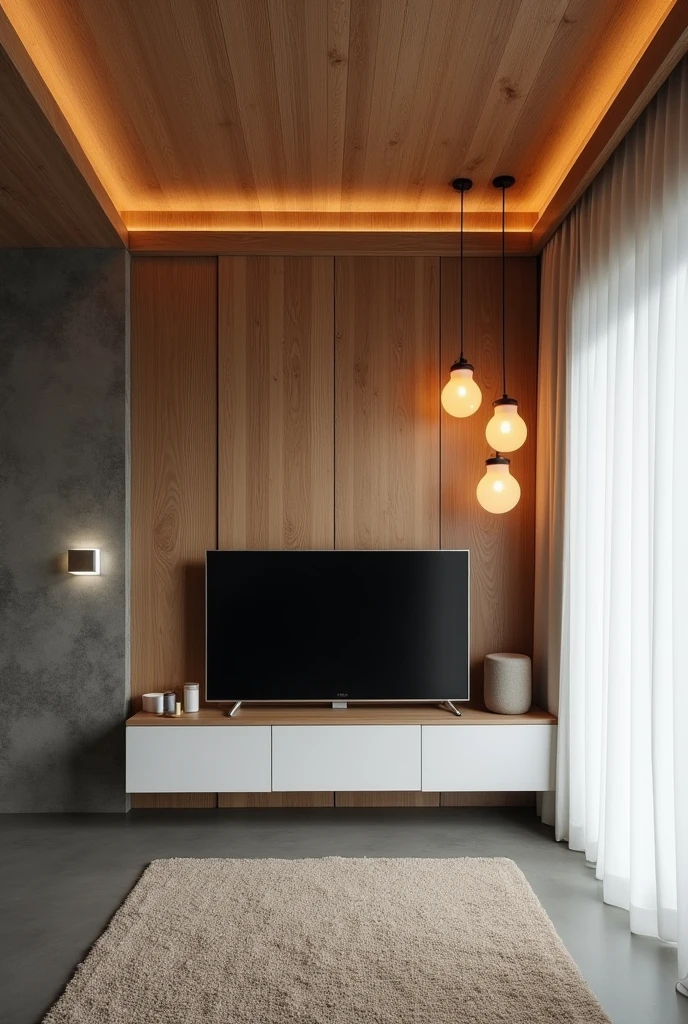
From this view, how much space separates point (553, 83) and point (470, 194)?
95 cm

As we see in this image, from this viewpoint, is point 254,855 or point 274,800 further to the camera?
point 274,800

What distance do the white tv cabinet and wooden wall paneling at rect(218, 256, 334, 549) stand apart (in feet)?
2.95

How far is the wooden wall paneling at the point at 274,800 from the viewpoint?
3.73 meters

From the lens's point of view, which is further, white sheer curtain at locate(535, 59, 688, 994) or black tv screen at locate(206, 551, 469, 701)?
black tv screen at locate(206, 551, 469, 701)

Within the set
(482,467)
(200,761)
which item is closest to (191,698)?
(200,761)

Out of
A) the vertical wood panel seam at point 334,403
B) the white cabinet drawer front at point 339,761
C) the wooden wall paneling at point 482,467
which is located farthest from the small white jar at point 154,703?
the wooden wall paneling at point 482,467

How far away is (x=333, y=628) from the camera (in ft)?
11.9

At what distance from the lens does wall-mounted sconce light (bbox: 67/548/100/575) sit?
3.57m

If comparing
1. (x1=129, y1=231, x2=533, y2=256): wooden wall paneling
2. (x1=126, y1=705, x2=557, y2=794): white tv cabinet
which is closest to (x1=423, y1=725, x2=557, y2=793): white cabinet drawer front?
(x1=126, y1=705, x2=557, y2=794): white tv cabinet

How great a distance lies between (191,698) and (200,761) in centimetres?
29

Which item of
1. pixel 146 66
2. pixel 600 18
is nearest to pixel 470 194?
pixel 600 18

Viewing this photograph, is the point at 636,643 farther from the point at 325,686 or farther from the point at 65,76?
the point at 65,76

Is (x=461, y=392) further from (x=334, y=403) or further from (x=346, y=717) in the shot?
(x=346, y=717)

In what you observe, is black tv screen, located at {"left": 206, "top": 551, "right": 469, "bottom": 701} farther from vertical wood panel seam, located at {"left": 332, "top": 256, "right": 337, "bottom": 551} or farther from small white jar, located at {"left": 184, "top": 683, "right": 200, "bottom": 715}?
vertical wood panel seam, located at {"left": 332, "top": 256, "right": 337, "bottom": 551}
